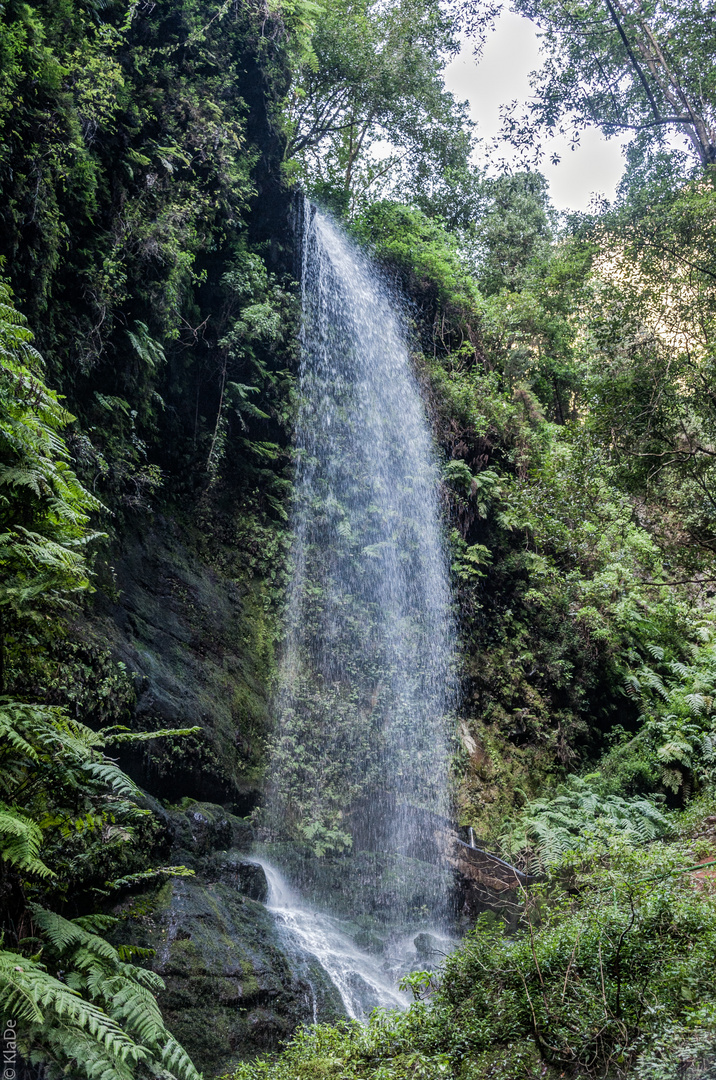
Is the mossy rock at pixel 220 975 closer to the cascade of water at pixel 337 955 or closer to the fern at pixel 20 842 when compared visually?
the cascade of water at pixel 337 955

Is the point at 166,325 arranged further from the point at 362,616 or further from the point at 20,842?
the point at 20,842

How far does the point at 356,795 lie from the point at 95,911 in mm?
5040

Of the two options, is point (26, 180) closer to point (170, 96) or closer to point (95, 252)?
point (95, 252)

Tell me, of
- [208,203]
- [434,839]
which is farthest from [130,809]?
[208,203]

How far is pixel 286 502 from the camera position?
995 centimetres

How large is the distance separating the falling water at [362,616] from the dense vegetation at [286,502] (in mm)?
516

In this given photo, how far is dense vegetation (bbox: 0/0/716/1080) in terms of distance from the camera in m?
3.29

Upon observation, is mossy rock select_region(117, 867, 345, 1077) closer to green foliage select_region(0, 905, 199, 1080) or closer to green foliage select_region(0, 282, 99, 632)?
green foliage select_region(0, 905, 199, 1080)

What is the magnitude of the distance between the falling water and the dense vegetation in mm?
516

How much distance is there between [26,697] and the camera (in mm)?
3383

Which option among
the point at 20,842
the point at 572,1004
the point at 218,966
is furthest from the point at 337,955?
the point at 20,842

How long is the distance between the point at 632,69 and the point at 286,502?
7783mm

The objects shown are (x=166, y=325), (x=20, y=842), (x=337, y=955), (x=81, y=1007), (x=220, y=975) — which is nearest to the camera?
(x=81, y=1007)

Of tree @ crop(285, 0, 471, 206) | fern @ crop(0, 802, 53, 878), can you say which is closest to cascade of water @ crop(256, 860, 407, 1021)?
fern @ crop(0, 802, 53, 878)
